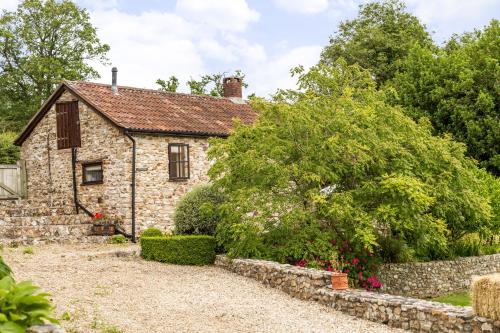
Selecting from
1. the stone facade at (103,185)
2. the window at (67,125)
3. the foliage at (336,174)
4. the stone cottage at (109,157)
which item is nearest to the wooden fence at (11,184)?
the stone cottage at (109,157)

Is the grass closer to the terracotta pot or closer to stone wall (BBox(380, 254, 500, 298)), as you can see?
stone wall (BBox(380, 254, 500, 298))

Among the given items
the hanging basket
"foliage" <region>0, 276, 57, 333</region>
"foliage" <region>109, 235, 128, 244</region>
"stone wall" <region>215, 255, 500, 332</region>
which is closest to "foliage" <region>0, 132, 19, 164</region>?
the hanging basket

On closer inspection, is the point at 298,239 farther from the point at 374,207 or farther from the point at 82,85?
the point at 82,85

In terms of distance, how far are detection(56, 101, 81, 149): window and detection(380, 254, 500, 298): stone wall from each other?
1313 centimetres

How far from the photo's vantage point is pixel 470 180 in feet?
59.2

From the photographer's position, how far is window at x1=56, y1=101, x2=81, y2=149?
78.8 ft

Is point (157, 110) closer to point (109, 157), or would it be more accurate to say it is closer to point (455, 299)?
point (109, 157)

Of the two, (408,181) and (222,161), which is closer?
(408,181)

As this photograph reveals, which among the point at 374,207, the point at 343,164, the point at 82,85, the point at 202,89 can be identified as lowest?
the point at 374,207

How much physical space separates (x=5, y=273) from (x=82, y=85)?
1783 centimetres

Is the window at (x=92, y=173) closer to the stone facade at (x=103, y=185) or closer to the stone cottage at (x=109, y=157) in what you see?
the stone cottage at (x=109, y=157)

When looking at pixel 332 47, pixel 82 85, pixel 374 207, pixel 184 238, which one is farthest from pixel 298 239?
pixel 332 47

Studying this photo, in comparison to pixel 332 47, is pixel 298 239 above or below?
below

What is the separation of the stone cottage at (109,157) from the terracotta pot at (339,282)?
33.7 feet
